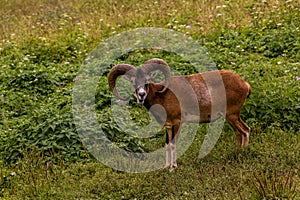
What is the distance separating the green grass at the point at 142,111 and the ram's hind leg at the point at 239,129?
199mm

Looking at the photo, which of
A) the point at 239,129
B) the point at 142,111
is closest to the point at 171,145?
the point at 239,129

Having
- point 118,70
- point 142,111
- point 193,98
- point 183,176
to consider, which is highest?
point 118,70

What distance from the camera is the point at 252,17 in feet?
54.5

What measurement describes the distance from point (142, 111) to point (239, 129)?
Answer: 2888mm

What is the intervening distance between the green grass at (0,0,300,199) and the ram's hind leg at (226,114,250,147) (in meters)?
0.20

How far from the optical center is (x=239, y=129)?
9.94m

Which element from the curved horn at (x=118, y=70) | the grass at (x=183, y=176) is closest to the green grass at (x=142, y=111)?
the grass at (x=183, y=176)

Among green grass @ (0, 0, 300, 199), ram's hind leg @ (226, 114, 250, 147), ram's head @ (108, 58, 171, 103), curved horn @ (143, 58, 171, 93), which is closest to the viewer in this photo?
green grass @ (0, 0, 300, 199)

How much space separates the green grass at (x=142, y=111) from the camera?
29.1 ft

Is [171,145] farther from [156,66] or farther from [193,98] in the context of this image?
[156,66]

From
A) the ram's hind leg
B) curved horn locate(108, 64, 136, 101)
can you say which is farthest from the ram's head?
A: the ram's hind leg

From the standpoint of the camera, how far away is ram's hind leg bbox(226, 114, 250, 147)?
391 inches

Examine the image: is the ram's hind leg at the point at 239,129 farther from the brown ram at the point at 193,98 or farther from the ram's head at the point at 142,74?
the ram's head at the point at 142,74

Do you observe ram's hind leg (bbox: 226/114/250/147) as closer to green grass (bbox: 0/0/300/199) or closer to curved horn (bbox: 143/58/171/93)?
green grass (bbox: 0/0/300/199)
